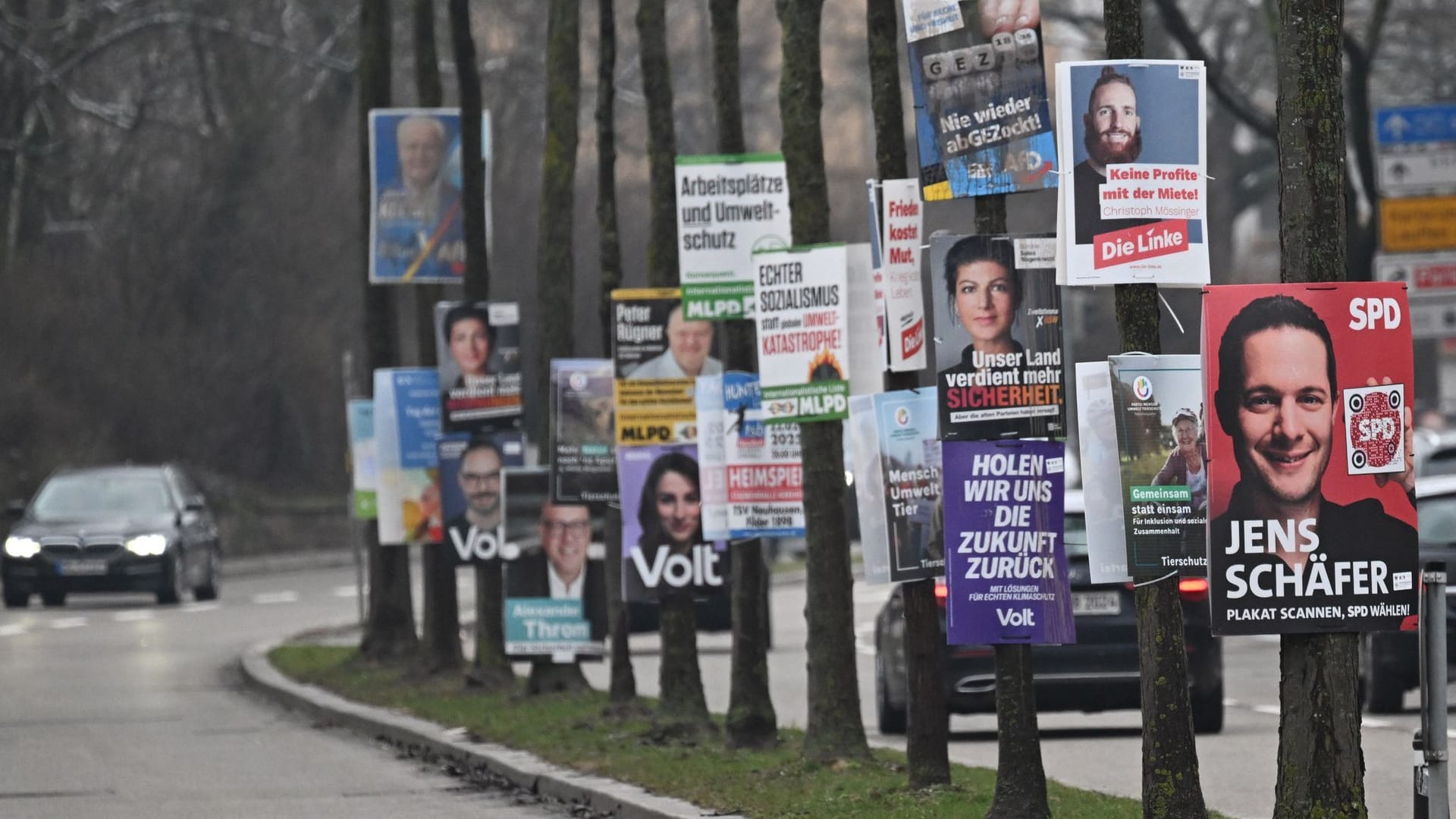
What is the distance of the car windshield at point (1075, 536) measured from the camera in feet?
54.0

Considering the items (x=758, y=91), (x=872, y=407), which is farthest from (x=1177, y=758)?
(x=758, y=91)

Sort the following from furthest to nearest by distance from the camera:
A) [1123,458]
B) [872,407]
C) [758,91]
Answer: [758,91] < [872,407] < [1123,458]

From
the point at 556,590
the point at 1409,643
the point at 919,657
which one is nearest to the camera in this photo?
the point at 919,657

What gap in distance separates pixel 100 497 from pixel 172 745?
1803 cm

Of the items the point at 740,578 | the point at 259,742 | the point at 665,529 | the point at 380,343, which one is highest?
the point at 380,343

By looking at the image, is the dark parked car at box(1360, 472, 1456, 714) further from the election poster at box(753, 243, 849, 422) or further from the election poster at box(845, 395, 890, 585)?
the election poster at box(845, 395, 890, 585)

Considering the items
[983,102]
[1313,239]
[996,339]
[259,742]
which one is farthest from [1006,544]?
Result: [259,742]

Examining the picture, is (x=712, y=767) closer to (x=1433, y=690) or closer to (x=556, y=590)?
(x=556, y=590)

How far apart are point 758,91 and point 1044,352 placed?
51.2 m

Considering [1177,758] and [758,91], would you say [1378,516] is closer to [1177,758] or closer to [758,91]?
[1177,758]

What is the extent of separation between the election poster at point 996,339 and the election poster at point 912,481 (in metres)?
1.20

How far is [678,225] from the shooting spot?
586 inches

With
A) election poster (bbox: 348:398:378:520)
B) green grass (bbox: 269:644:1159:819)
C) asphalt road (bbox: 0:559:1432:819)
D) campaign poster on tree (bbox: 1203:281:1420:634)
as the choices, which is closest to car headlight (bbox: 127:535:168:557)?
asphalt road (bbox: 0:559:1432:819)

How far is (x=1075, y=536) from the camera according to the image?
1659 cm
